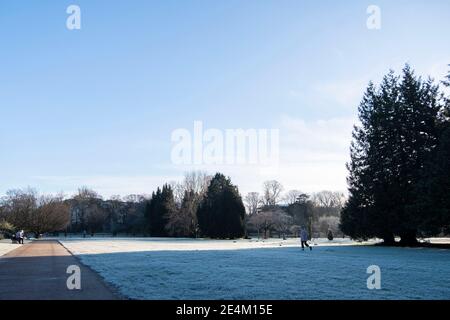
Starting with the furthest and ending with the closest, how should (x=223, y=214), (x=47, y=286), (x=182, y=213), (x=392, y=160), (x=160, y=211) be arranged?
(x=160, y=211)
(x=182, y=213)
(x=223, y=214)
(x=392, y=160)
(x=47, y=286)

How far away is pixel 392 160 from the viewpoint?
37344 millimetres

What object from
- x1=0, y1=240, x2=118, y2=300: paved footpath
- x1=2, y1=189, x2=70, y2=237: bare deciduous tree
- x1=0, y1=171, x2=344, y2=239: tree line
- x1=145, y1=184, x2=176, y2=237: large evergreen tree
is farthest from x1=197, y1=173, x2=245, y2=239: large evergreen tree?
x1=0, y1=240, x2=118, y2=300: paved footpath

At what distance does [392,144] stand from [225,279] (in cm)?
2901

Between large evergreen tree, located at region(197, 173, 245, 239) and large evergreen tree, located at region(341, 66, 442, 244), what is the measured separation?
3427 cm

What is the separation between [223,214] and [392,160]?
128 feet

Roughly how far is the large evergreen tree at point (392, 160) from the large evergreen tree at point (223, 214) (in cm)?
3427

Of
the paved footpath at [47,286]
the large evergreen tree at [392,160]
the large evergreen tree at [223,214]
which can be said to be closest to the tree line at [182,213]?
the large evergreen tree at [223,214]

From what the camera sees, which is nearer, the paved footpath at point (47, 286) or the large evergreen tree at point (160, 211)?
the paved footpath at point (47, 286)

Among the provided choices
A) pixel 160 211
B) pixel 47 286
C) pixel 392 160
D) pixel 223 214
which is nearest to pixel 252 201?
pixel 160 211

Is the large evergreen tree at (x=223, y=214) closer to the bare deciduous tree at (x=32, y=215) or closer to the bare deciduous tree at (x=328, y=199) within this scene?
the bare deciduous tree at (x=32, y=215)

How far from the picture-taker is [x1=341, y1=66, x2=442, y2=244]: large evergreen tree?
36094mm

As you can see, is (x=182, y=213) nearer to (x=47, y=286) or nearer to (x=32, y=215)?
(x=32, y=215)

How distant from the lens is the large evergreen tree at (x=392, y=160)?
3609cm
